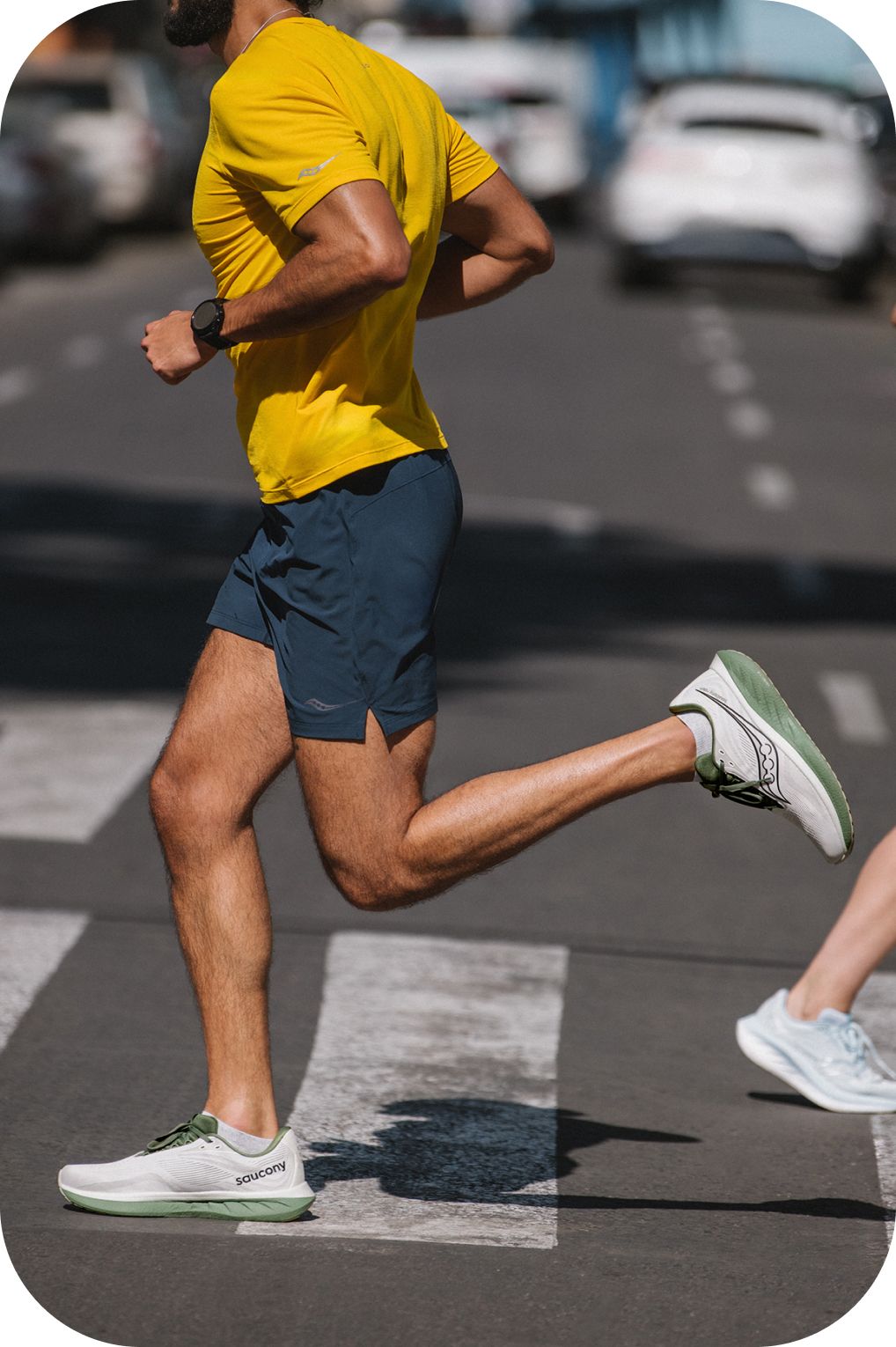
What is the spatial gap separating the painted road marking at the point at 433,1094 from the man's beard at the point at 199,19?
1.91m

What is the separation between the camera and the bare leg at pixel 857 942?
491 centimetres

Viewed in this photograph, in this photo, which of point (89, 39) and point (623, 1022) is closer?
point (623, 1022)

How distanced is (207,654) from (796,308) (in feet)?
82.6

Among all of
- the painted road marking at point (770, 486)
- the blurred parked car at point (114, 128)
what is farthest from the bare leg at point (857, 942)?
the blurred parked car at point (114, 128)

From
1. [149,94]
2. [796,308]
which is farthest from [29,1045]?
[149,94]

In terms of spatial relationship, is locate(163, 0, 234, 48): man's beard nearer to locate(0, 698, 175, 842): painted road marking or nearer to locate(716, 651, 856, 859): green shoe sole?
locate(716, 651, 856, 859): green shoe sole

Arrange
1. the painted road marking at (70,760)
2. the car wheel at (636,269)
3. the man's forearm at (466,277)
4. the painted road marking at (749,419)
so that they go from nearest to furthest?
the man's forearm at (466,277) → the painted road marking at (70,760) → the painted road marking at (749,419) → the car wheel at (636,269)

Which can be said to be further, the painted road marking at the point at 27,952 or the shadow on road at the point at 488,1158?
the painted road marking at the point at 27,952

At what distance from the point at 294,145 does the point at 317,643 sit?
0.76 m

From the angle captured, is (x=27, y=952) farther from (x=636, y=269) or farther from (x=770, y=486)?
(x=636, y=269)

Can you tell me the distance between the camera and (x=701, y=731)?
4.10m

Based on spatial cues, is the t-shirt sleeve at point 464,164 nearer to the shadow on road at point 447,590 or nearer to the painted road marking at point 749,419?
the shadow on road at point 447,590

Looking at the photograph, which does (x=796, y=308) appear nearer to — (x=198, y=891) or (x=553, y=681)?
(x=553, y=681)

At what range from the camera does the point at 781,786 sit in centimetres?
416
